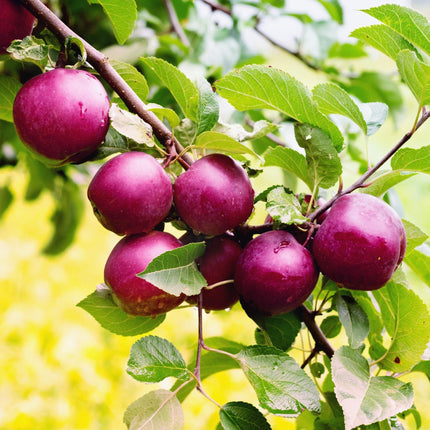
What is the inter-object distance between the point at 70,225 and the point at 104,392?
A: 1.70 ft

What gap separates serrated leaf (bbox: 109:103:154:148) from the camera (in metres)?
0.48

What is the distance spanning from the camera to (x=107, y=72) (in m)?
0.53

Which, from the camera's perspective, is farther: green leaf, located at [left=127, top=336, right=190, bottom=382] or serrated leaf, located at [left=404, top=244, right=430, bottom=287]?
serrated leaf, located at [left=404, top=244, right=430, bottom=287]

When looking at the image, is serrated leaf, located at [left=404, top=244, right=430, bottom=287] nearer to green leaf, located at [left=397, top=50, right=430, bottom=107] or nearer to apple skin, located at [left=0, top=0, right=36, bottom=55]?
green leaf, located at [left=397, top=50, right=430, bottom=107]

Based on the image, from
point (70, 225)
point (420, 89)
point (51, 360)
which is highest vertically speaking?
point (420, 89)

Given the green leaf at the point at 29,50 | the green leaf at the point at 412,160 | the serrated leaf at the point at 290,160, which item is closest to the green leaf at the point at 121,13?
the green leaf at the point at 29,50

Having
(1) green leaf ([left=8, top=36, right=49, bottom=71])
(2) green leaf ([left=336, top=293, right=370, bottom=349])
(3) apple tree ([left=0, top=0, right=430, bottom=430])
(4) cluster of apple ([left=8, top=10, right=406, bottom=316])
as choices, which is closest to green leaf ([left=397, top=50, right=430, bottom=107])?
(3) apple tree ([left=0, top=0, right=430, bottom=430])

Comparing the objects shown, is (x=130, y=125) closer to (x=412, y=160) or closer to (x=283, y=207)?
(x=283, y=207)

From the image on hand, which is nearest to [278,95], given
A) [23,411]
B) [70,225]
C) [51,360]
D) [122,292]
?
[122,292]

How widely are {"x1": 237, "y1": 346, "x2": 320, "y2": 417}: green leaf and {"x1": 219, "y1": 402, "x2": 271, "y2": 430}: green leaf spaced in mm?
37

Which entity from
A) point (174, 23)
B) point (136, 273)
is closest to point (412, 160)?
point (136, 273)

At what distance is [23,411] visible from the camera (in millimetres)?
1397

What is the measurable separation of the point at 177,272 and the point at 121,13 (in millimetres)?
309

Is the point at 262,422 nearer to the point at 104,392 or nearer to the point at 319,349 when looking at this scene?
the point at 319,349
